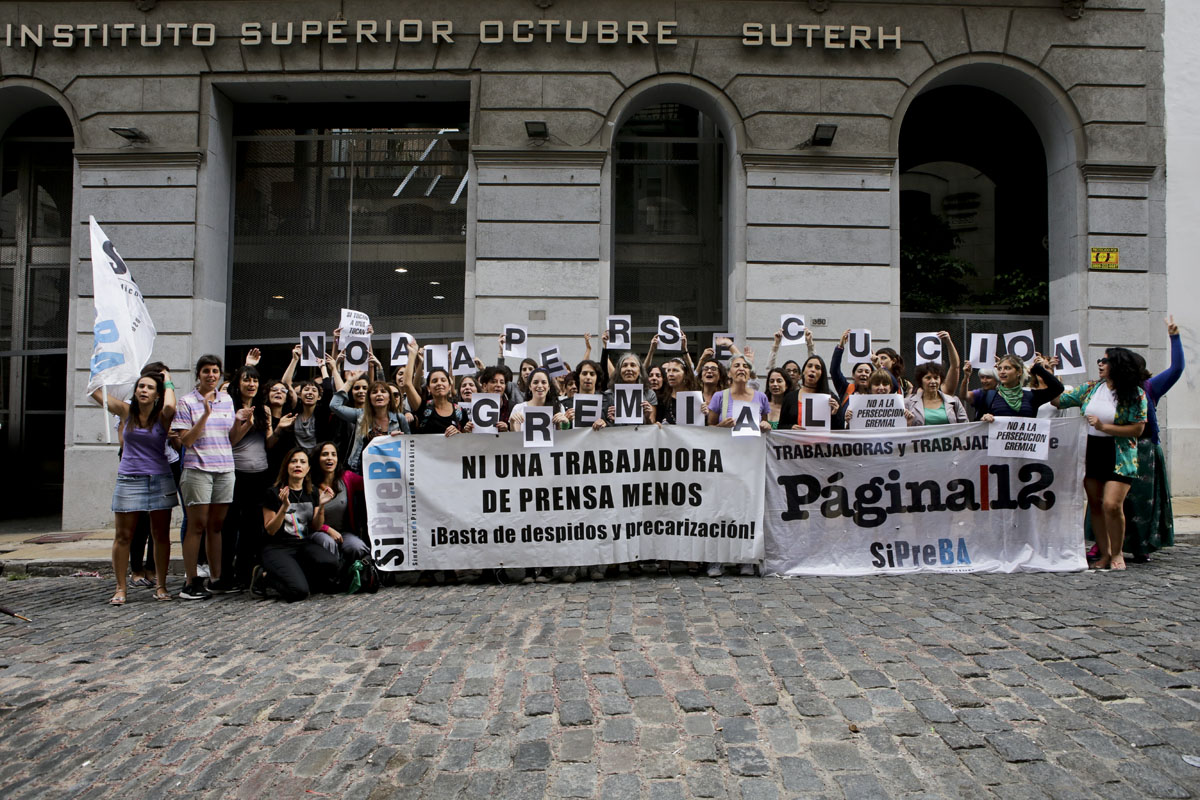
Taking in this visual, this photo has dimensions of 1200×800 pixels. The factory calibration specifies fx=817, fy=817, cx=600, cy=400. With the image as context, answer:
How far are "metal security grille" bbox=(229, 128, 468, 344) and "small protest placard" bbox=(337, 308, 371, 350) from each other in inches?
157

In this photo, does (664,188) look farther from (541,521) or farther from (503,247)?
(541,521)

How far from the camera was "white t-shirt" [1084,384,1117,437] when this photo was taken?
7387 millimetres

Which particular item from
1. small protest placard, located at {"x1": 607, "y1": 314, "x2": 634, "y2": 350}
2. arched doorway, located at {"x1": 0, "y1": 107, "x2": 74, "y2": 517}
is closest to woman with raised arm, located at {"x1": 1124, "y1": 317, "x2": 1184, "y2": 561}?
small protest placard, located at {"x1": 607, "y1": 314, "x2": 634, "y2": 350}

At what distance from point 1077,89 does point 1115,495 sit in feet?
26.2

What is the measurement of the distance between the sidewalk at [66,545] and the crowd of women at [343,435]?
3.91 ft

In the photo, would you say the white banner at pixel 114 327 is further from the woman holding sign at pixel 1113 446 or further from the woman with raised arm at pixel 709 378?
the woman holding sign at pixel 1113 446

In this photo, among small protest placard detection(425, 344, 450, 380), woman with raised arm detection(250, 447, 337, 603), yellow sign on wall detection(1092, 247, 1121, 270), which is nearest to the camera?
woman with raised arm detection(250, 447, 337, 603)

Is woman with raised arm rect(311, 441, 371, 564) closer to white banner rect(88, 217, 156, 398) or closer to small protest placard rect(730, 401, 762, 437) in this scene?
white banner rect(88, 217, 156, 398)

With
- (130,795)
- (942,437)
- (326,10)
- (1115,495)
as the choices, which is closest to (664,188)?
(326,10)

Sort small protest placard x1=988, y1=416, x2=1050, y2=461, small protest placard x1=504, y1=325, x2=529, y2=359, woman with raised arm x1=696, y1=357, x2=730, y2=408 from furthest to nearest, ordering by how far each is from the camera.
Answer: small protest placard x1=504, y1=325, x2=529, y2=359 < woman with raised arm x1=696, y1=357, x2=730, y2=408 < small protest placard x1=988, y1=416, x2=1050, y2=461

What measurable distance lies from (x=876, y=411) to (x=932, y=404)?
76 centimetres

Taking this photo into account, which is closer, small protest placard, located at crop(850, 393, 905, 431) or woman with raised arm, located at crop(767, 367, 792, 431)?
small protest placard, located at crop(850, 393, 905, 431)

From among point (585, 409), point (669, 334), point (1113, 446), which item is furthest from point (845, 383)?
point (585, 409)

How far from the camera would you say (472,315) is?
12133mm
